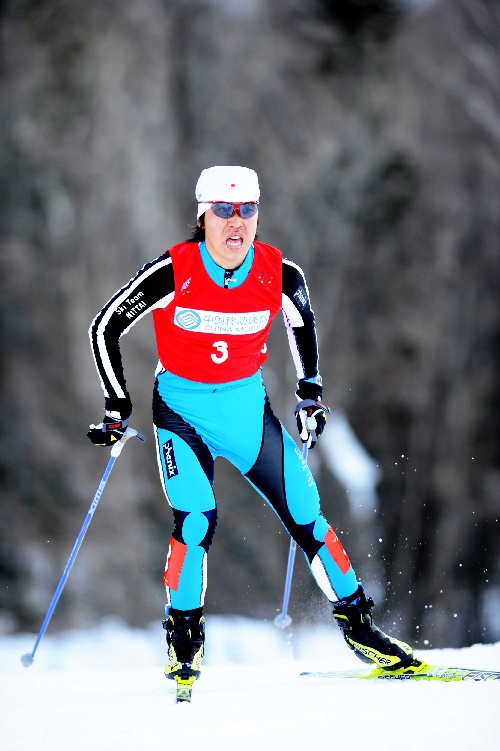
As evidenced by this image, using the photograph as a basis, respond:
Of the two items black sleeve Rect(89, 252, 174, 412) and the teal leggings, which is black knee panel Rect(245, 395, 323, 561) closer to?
the teal leggings

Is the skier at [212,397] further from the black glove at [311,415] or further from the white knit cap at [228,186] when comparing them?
the black glove at [311,415]

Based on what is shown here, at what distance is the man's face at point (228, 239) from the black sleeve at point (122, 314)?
0.17 metres

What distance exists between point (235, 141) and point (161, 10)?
2.57 meters

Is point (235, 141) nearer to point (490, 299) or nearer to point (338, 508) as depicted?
point (490, 299)

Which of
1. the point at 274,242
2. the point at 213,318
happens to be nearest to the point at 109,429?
the point at 213,318

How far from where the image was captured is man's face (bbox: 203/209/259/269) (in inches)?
118

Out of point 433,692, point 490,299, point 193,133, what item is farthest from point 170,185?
point 433,692

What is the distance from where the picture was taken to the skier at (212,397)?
9.88 feet

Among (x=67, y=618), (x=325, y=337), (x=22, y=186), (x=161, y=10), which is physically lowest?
(x=67, y=618)

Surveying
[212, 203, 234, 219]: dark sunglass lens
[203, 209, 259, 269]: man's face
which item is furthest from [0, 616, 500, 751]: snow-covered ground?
[212, 203, 234, 219]: dark sunglass lens

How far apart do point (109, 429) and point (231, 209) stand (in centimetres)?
93

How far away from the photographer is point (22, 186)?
13961 mm

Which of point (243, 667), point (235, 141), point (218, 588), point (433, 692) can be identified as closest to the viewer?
point (433, 692)

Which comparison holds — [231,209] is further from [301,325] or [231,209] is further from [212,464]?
[212,464]
